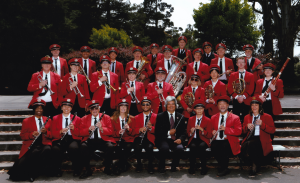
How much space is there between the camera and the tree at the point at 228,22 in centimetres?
1847

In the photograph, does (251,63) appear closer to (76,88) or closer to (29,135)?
(76,88)

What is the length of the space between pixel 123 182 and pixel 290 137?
182 inches

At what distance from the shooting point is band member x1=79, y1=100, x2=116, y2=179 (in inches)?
200

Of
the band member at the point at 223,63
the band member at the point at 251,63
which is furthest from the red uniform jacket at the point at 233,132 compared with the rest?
the band member at the point at 251,63

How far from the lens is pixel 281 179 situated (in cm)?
480

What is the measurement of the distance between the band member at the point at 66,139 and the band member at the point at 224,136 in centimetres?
288

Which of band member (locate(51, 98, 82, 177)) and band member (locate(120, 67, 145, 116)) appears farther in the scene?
band member (locate(120, 67, 145, 116))

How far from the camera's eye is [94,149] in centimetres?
527

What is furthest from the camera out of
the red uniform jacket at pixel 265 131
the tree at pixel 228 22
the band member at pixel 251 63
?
the tree at pixel 228 22

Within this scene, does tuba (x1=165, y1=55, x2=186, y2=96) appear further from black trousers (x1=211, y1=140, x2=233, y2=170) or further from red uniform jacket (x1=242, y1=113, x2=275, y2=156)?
red uniform jacket (x1=242, y1=113, x2=275, y2=156)

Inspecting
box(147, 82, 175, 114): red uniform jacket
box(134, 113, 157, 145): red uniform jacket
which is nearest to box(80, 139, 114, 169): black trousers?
box(134, 113, 157, 145): red uniform jacket

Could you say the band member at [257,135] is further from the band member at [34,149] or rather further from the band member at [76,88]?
the band member at [34,149]

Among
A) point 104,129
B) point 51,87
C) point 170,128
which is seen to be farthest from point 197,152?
point 51,87

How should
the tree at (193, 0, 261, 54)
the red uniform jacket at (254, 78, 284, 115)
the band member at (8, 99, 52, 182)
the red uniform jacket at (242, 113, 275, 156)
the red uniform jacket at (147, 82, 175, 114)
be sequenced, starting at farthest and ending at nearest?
1. the tree at (193, 0, 261, 54)
2. the red uniform jacket at (147, 82, 175, 114)
3. the red uniform jacket at (254, 78, 284, 115)
4. the red uniform jacket at (242, 113, 275, 156)
5. the band member at (8, 99, 52, 182)
